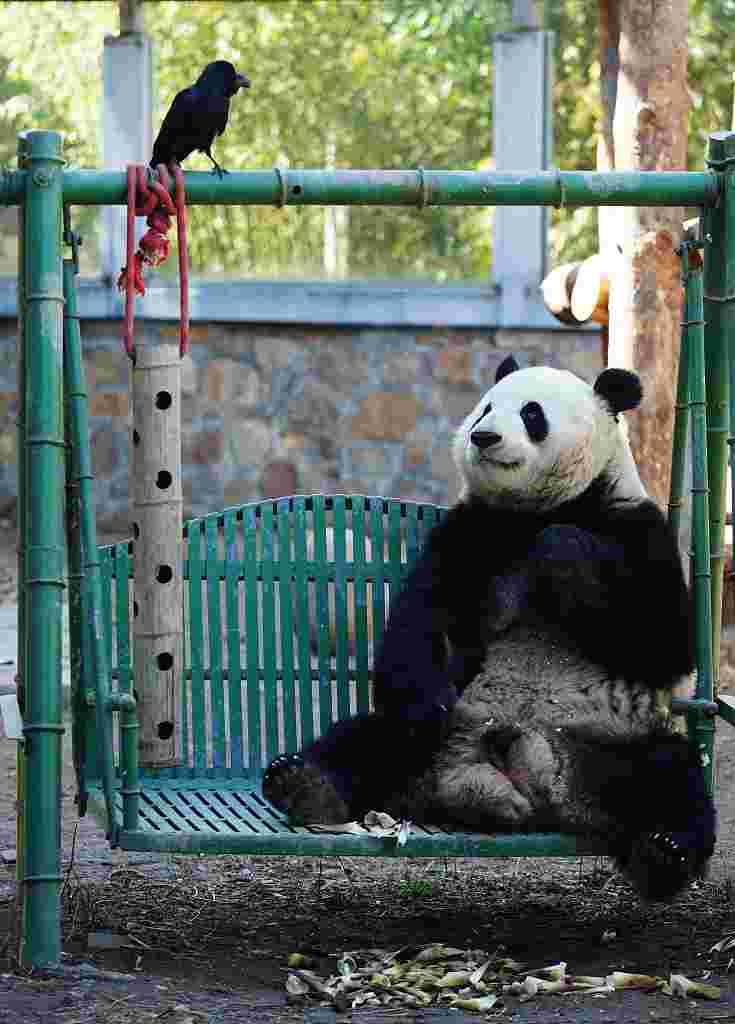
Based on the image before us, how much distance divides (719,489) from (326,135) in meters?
6.17

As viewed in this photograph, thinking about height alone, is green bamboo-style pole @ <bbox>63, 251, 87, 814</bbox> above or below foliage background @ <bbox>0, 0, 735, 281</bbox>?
below

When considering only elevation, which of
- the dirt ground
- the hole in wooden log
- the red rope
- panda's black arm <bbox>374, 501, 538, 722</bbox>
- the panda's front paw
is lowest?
the dirt ground

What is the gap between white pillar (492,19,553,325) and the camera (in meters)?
9.28

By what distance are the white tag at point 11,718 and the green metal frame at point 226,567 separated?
37 millimetres

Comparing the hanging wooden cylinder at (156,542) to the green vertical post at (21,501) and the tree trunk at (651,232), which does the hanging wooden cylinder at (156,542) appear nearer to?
the green vertical post at (21,501)

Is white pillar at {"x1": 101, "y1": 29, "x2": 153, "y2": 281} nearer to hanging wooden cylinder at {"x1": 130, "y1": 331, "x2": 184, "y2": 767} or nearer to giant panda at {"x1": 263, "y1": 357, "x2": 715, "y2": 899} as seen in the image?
hanging wooden cylinder at {"x1": 130, "y1": 331, "x2": 184, "y2": 767}

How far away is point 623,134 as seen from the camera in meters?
6.08

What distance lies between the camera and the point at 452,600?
3.82m

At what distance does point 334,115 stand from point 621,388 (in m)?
6.18

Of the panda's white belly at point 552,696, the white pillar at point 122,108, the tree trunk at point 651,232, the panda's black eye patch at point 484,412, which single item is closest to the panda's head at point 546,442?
the panda's black eye patch at point 484,412

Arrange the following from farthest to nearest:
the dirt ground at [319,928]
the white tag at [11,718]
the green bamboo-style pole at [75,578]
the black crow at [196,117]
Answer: the black crow at [196,117]
the green bamboo-style pole at [75,578]
the white tag at [11,718]
the dirt ground at [319,928]

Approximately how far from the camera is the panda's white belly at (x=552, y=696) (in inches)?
144

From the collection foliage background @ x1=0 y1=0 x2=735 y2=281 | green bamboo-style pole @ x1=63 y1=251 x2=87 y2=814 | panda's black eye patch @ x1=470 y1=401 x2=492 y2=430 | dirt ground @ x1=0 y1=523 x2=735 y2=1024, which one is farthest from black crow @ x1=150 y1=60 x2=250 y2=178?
foliage background @ x1=0 y1=0 x2=735 y2=281

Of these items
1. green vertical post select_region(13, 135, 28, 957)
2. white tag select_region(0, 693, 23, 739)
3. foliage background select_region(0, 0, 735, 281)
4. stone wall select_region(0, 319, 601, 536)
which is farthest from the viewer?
foliage background select_region(0, 0, 735, 281)
